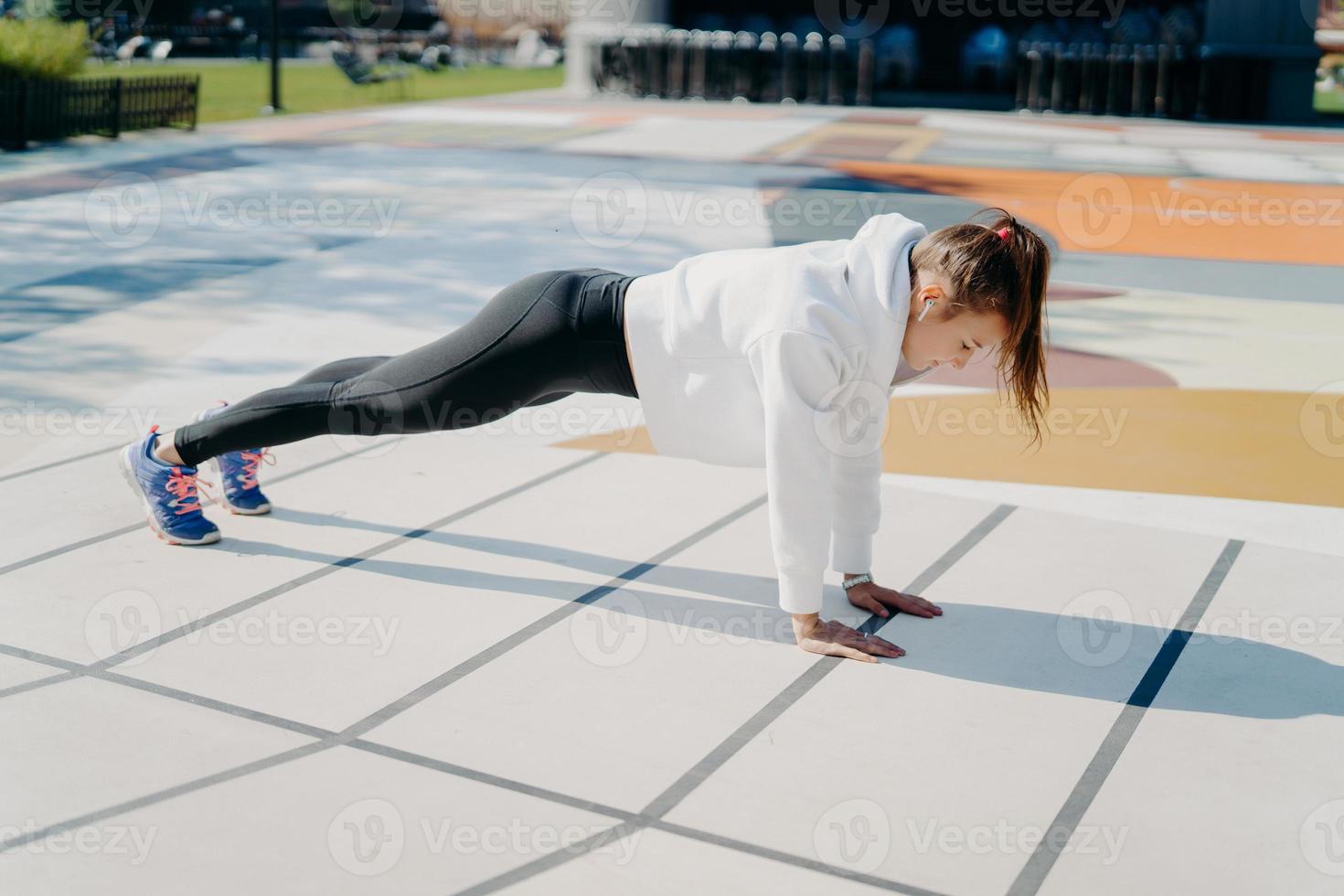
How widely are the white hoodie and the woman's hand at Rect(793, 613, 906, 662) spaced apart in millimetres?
78

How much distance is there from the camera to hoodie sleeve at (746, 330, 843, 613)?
3328 mm

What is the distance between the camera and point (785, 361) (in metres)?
3.33

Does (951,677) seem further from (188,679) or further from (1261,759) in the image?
(188,679)

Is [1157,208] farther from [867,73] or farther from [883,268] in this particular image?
[867,73]

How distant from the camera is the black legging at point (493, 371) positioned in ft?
12.0

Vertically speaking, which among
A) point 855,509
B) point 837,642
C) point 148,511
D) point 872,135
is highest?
point 872,135

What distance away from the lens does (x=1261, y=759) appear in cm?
312

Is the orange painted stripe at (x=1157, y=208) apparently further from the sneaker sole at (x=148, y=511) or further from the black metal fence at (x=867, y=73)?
the black metal fence at (x=867, y=73)

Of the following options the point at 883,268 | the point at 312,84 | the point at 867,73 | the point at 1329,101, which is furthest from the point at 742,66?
the point at 883,268

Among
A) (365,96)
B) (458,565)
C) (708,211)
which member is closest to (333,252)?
(708,211)

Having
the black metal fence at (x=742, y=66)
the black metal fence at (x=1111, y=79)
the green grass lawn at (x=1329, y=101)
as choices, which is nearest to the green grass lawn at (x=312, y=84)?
the black metal fence at (x=742, y=66)

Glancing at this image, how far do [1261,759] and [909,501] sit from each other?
185cm

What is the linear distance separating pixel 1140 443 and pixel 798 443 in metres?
2.70

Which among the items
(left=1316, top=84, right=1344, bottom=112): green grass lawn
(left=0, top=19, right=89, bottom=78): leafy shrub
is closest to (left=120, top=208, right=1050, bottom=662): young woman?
(left=0, top=19, right=89, bottom=78): leafy shrub
